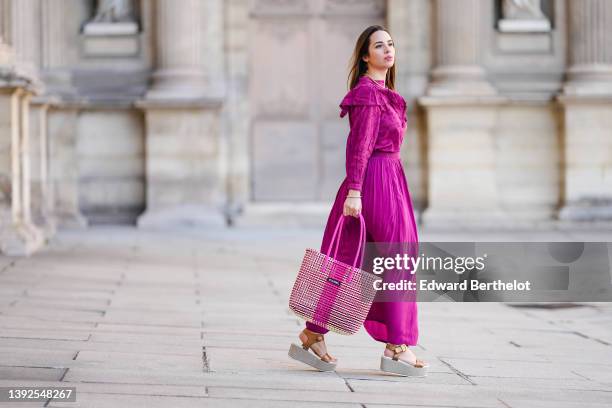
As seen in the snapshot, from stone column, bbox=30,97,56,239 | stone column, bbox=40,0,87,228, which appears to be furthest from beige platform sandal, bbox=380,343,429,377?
stone column, bbox=40,0,87,228

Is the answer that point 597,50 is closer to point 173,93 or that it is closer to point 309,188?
point 309,188

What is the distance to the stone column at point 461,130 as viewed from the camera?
51.1ft

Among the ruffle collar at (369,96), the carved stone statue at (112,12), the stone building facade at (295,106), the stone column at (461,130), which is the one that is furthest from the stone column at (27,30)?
the ruffle collar at (369,96)

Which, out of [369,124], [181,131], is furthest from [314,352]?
[181,131]

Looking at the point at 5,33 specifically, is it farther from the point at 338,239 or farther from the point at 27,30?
the point at 338,239

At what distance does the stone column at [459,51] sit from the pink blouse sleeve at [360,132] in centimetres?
1009

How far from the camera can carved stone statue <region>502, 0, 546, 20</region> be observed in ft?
52.5

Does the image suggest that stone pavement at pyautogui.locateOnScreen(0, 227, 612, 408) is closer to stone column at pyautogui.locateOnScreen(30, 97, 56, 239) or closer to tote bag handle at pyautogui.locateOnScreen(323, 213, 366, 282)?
tote bag handle at pyautogui.locateOnScreen(323, 213, 366, 282)

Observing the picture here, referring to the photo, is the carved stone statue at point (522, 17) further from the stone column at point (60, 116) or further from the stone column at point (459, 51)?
the stone column at point (60, 116)

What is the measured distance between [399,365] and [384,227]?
659 mm

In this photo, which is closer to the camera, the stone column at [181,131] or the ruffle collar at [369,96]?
the ruffle collar at [369,96]

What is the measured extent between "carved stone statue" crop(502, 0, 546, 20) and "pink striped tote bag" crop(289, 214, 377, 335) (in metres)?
11.1

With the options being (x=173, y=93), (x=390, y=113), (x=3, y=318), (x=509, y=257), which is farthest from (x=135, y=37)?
(x=390, y=113)

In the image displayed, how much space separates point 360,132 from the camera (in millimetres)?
5582
